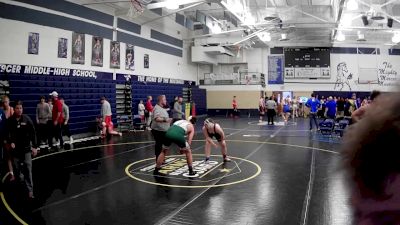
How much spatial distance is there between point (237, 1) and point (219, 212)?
13981 millimetres

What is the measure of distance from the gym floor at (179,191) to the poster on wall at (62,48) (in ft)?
17.5

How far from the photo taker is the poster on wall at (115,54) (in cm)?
1802

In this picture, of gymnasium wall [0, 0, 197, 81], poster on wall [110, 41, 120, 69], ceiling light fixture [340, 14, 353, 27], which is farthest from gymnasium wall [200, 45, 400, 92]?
poster on wall [110, 41, 120, 69]

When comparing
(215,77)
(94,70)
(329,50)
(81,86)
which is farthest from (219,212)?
(329,50)

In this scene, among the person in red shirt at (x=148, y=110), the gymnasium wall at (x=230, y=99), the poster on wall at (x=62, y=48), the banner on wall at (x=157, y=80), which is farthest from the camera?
the gymnasium wall at (x=230, y=99)

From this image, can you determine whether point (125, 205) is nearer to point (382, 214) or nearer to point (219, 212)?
point (219, 212)

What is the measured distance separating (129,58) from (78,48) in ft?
13.5

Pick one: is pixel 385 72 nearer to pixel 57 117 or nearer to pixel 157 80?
pixel 157 80

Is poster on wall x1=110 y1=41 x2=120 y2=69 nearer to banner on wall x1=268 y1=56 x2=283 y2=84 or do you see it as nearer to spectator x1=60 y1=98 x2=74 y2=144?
spectator x1=60 y1=98 x2=74 y2=144

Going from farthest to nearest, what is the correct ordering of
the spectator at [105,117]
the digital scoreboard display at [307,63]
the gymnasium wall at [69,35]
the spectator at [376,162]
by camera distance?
1. the digital scoreboard display at [307,63]
2. the spectator at [105,117]
3. the gymnasium wall at [69,35]
4. the spectator at [376,162]

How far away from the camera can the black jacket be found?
611 cm

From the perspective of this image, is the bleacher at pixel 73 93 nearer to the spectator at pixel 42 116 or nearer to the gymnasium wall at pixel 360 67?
the spectator at pixel 42 116

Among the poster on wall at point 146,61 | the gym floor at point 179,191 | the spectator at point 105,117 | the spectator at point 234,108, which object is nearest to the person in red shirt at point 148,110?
the poster on wall at point 146,61

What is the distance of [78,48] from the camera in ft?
51.5
